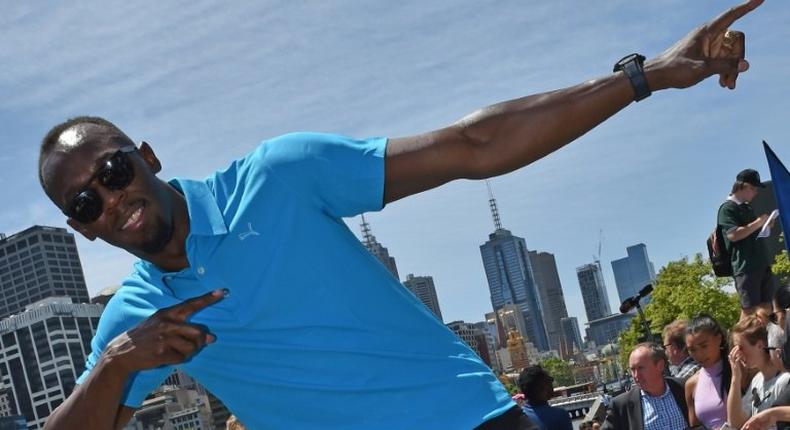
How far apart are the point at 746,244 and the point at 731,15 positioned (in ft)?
23.8

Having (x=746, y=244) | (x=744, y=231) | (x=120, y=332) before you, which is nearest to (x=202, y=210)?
(x=120, y=332)

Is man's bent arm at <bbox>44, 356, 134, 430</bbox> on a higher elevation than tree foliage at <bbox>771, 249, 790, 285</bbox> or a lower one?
higher

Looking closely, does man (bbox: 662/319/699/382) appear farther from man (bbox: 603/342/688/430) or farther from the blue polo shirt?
the blue polo shirt

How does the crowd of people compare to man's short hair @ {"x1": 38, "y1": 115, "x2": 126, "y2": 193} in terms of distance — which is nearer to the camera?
man's short hair @ {"x1": 38, "y1": 115, "x2": 126, "y2": 193}

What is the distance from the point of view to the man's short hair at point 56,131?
304 cm

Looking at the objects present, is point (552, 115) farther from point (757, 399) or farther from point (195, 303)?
point (757, 399)

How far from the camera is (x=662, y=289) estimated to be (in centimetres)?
5931

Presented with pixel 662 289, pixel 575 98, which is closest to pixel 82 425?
pixel 575 98

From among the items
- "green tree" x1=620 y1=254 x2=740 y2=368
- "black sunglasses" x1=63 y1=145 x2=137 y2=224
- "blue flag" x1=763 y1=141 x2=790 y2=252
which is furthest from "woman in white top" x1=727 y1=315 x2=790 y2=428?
"green tree" x1=620 y1=254 x2=740 y2=368

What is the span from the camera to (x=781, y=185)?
275 inches

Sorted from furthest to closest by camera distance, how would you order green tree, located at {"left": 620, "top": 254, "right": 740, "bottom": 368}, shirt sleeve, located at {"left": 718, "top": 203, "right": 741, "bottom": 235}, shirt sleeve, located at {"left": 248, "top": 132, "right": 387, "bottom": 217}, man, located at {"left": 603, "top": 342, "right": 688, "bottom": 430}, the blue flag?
1. green tree, located at {"left": 620, "top": 254, "right": 740, "bottom": 368}
2. shirt sleeve, located at {"left": 718, "top": 203, "right": 741, "bottom": 235}
3. man, located at {"left": 603, "top": 342, "right": 688, "bottom": 430}
4. the blue flag
5. shirt sleeve, located at {"left": 248, "top": 132, "right": 387, "bottom": 217}

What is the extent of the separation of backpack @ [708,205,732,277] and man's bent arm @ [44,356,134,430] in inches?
302

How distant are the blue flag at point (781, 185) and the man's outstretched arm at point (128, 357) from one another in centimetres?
516

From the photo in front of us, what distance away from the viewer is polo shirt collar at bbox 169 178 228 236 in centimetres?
285
